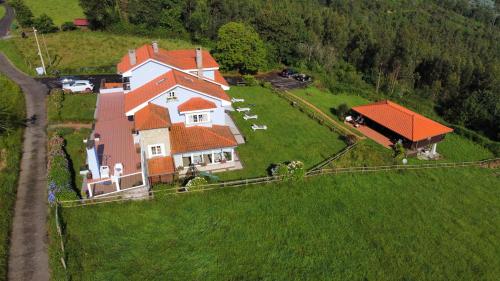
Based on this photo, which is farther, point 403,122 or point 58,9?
point 58,9

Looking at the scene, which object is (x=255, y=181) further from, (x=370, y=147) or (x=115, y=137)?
(x=370, y=147)

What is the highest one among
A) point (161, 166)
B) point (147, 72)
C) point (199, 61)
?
point (199, 61)

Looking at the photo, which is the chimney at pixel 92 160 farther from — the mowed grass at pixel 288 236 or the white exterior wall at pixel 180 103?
the white exterior wall at pixel 180 103

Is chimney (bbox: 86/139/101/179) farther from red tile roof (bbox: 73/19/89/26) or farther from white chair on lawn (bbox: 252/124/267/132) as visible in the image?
red tile roof (bbox: 73/19/89/26)

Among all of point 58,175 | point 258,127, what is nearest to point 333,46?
point 258,127

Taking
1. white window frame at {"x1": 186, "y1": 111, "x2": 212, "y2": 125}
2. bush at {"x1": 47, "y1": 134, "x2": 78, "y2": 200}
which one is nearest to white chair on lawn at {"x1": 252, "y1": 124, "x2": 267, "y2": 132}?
white window frame at {"x1": 186, "y1": 111, "x2": 212, "y2": 125}

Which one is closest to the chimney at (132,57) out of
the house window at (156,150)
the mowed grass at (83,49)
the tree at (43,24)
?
the house window at (156,150)

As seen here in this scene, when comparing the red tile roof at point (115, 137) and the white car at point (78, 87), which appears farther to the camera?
the white car at point (78, 87)

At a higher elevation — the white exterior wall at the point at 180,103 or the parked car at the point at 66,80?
the parked car at the point at 66,80
